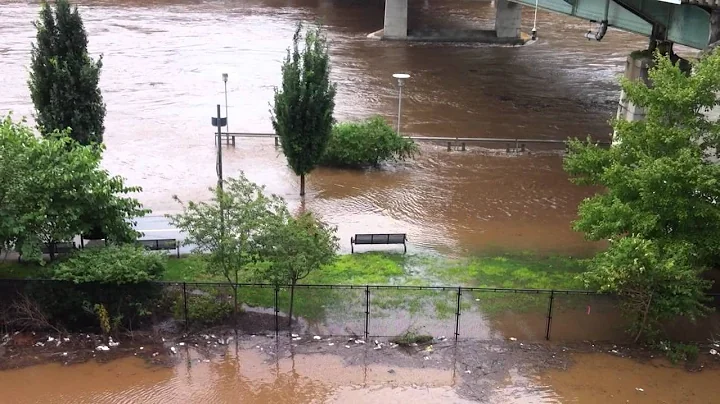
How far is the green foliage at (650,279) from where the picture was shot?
15992 millimetres

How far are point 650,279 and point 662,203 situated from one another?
77.2 inches

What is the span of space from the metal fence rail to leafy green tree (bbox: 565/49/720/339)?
1228mm

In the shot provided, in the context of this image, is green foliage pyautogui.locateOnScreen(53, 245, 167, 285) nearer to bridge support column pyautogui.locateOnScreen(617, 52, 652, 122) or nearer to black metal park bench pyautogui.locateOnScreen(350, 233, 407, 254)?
black metal park bench pyautogui.locateOnScreen(350, 233, 407, 254)

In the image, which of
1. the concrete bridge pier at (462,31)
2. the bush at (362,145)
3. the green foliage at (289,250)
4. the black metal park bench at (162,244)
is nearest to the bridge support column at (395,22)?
the concrete bridge pier at (462,31)

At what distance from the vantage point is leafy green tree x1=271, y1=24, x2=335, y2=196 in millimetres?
24453

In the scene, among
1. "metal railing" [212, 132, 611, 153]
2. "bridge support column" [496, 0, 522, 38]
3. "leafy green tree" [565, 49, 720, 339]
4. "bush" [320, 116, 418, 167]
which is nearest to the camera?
"leafy green tree" [565, 49, 720, 339]

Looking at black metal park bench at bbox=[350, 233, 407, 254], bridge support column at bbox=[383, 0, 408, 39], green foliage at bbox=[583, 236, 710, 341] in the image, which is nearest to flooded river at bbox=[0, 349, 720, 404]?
green foliage at bbox=[583, 236, 710, 341]

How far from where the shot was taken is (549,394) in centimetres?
1559

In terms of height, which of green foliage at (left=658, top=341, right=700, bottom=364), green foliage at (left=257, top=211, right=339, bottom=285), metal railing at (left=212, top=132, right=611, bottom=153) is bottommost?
green foliage at (left=658, top=341, right=700, bottom=364)

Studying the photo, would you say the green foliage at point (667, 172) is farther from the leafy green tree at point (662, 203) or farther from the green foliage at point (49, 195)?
the green foliage at point (49, 195)

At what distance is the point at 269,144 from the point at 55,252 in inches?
596

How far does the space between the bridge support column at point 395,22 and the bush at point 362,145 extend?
33.6 metres

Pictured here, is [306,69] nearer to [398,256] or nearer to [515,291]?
[398,256]

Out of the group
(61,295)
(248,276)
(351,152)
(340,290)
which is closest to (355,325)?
(340,290)
